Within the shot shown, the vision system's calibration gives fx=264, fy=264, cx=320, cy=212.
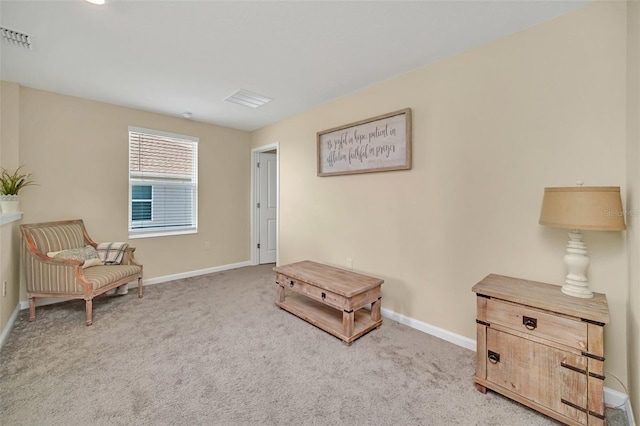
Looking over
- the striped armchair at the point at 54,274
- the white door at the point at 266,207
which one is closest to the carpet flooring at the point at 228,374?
the striped armchair at the point at 54,274

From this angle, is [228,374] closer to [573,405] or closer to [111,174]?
[573,405]

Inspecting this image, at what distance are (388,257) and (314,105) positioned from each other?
2132 mm

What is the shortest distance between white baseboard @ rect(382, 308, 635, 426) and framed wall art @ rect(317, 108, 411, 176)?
4.82 ft

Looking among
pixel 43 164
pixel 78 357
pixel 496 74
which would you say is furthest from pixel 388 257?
pixel 43 164

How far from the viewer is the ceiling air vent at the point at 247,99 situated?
3034 mm

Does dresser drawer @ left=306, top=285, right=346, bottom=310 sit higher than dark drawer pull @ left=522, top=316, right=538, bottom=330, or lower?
lower

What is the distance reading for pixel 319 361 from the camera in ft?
6.50

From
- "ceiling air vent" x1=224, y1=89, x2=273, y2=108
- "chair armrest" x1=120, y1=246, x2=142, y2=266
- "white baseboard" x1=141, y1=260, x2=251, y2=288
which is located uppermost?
"ceiling air vent" x1=224, y1=89, x2=273, y2=108

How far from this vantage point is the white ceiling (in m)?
1.69

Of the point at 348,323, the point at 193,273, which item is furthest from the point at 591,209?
the point at 193,273

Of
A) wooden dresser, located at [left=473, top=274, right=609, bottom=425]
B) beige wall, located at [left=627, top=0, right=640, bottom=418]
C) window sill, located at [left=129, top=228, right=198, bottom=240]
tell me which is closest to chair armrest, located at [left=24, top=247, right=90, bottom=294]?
window sill, located at [left=129, top=228, right=198, bottom=240]

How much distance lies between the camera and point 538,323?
1.46m

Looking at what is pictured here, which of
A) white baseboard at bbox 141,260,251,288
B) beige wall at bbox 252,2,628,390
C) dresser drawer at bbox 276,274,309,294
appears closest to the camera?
beige wall at bbox 252,2,628,390

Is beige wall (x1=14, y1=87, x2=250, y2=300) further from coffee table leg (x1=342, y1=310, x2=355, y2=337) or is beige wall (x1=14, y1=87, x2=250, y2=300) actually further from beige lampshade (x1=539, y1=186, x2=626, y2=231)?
beige lampshade (x1=539, y1=186, x2=626, y2=231)
